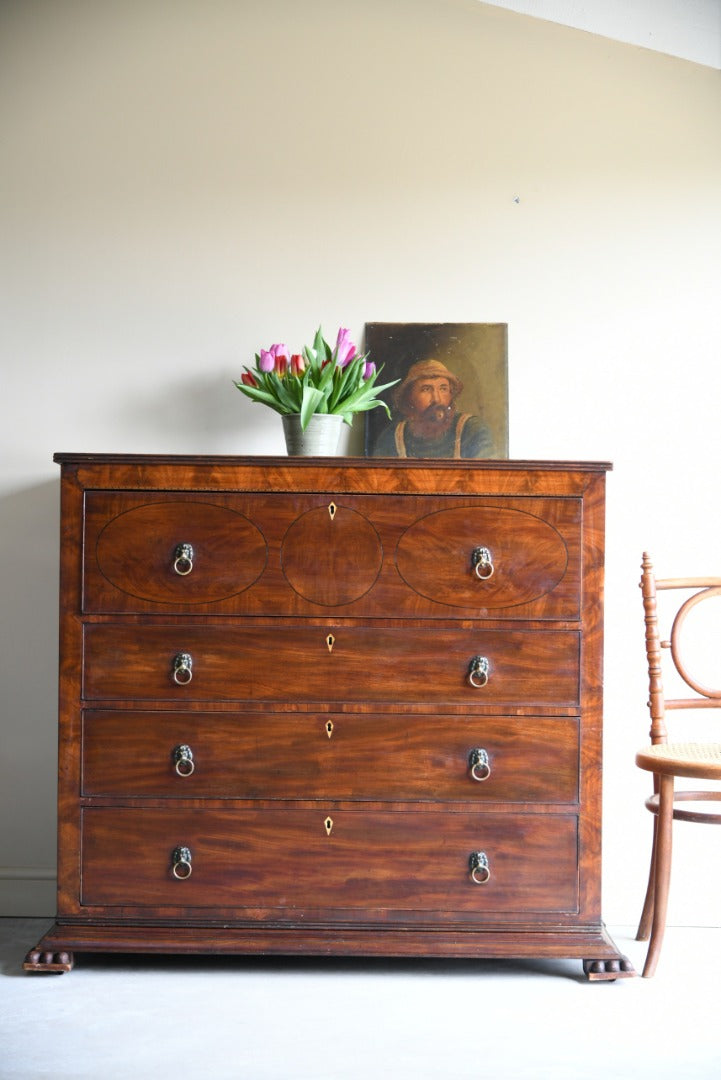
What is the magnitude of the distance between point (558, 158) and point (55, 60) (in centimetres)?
147

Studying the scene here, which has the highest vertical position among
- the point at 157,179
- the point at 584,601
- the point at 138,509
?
the point at 157,179

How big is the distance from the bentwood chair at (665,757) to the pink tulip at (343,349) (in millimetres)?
925

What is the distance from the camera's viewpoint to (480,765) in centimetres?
245

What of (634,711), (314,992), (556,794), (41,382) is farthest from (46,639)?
(634,711)

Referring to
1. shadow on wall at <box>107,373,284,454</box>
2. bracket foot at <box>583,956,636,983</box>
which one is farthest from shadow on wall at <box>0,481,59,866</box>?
bracket foot at <box>583,956,636,983</box>

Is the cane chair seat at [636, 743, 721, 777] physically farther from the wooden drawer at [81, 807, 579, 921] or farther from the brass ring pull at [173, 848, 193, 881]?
the brass ring pull at [173, 848, 193, 881]

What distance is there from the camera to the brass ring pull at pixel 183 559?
246 cm

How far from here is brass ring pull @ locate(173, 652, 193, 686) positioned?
2.47 m

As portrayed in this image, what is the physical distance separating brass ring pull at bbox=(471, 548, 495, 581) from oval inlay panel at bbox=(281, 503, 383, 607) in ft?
0.72

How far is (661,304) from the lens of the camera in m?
3.05

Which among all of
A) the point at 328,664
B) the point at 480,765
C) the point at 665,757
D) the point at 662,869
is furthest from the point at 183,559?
the point at 662,869

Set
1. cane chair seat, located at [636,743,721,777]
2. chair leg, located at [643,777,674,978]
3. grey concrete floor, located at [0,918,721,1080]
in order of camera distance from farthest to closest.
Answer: chair leg, located at [643,777,674,978] → cane chair seat, located at [636,743,721,777] → grey concrete floor, located at [0,918,721,1080]

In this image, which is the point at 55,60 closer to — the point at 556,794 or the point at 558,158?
the point at 558,158

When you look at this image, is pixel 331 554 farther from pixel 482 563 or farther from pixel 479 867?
pixel 479 867
